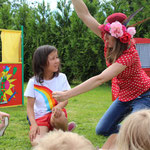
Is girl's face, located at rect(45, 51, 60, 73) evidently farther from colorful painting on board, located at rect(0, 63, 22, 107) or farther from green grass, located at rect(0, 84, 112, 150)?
colorful painting on board, located at rect(0, 63, 22, 107)

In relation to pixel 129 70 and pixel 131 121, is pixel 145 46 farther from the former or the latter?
pixel 131 121

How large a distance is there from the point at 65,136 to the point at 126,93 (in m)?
1.79

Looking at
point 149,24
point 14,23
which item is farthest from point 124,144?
point 14,23

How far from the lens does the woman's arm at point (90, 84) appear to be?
202 centimetres

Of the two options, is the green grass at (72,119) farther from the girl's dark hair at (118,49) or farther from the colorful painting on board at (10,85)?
the girl's dark hair at (118,49)

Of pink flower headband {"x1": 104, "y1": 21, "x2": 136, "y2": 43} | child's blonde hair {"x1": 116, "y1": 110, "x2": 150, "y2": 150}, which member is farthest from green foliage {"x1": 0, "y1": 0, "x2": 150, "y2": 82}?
child's blonde hair {"x1": 116, "y1": 110, "x2": 150, "y2": 150}

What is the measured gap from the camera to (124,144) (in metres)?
1.06

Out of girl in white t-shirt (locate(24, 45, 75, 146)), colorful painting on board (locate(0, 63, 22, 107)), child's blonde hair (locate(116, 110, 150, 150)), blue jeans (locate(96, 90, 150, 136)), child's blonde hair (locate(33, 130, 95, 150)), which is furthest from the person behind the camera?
colorful painting on board (locate(0, 63, 22, 107))

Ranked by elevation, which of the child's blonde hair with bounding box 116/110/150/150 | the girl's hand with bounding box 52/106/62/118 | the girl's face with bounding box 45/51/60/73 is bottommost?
the girl's hand with bounding box 52/106/62/118

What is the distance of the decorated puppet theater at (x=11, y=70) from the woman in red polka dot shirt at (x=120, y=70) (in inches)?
108

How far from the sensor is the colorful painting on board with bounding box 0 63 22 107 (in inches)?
197

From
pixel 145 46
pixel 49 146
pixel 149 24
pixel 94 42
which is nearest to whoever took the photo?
pixel 49 146

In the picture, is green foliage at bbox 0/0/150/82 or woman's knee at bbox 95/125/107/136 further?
green foliage at bbox 0/0/150/82

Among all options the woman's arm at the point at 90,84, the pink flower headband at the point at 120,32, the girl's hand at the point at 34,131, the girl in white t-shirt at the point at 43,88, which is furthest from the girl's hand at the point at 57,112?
the pink flower headband at the point at 120,32
